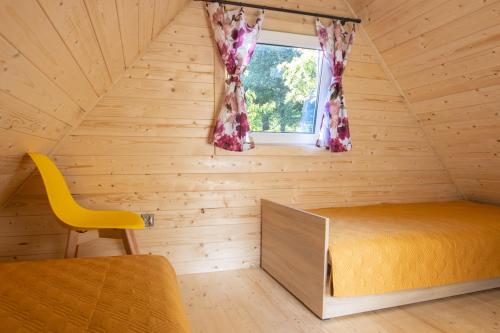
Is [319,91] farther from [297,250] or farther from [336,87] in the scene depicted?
[297,250]

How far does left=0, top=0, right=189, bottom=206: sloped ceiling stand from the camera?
930 millimetres

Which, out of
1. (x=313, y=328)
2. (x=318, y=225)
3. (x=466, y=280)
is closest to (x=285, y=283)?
(x=313, y=328)

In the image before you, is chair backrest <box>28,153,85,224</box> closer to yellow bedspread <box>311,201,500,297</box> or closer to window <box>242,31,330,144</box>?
window <box>242,31,330,144</box>

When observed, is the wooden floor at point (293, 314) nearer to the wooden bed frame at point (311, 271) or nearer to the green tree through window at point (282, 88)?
the wooden bed frame at point (311, 271)

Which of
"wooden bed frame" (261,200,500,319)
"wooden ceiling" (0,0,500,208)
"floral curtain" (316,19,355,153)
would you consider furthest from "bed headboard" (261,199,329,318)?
"wooden ceiling" (0,0,500,208)

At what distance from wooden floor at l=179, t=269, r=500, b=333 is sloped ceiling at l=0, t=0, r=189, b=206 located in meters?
1.28

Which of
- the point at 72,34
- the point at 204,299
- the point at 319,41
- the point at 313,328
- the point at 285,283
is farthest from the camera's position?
the point at 319,41

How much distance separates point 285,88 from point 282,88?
27 mm

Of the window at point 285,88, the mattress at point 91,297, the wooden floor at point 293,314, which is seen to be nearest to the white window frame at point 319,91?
the window at point 285,88

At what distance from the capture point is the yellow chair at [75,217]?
1819 mm

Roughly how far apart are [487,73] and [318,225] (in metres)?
1.55

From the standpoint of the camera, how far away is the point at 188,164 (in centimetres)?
246

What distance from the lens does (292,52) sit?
8.79 feet

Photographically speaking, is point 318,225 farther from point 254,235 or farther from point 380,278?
point 254,235
